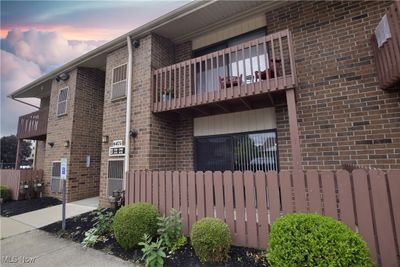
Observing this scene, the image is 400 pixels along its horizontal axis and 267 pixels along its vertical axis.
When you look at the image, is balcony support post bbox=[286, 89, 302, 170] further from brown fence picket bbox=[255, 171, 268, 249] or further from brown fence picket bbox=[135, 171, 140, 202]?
brown fence picket bbox=[135, 171, 140, 202]

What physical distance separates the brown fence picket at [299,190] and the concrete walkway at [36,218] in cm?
621

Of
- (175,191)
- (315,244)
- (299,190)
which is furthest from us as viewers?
(175,191)

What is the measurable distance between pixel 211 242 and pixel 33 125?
40.0ft

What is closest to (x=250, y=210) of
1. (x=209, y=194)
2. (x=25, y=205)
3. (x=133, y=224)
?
(x=209, y=194)

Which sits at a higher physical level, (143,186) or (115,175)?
(115,175)

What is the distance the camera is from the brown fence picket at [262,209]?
3.57 metres

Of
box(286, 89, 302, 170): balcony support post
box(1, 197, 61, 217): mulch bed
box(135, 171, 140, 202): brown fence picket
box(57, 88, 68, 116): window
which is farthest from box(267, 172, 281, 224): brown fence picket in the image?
box(57, 88, 68, 116): window

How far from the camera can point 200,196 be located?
4223 millimetres

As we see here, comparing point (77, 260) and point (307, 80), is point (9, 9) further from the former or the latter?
point (307, 80)

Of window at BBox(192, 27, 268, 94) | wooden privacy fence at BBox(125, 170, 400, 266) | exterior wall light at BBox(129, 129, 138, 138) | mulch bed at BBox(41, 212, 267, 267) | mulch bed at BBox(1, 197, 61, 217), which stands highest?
window at BBox(192, 27, 268, 94)

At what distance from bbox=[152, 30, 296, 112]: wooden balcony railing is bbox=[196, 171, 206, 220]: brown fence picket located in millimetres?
2112

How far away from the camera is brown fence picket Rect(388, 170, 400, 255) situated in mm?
2814

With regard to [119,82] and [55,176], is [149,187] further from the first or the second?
[55,176]

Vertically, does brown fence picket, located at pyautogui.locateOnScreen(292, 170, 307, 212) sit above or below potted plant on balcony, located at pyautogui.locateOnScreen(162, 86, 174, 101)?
below
